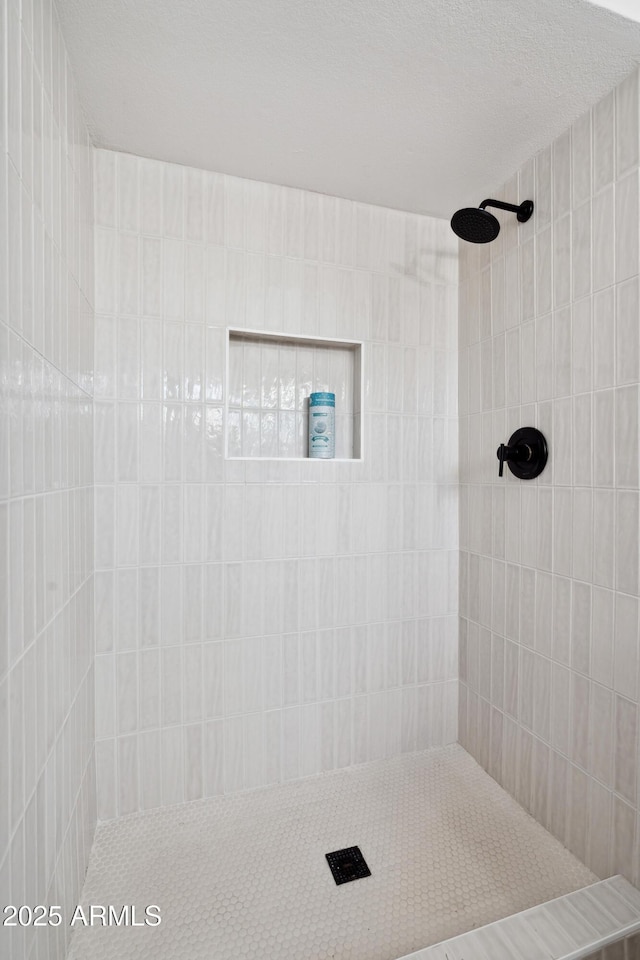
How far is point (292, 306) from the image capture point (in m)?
1.52

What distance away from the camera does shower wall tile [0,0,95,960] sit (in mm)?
689

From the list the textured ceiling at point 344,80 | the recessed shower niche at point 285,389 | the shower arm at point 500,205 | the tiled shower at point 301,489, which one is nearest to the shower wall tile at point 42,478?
the tiled shower at point 301,489

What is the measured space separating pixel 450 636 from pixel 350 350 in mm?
1123

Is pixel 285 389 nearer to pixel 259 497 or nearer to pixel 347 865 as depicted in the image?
pixel 259 497

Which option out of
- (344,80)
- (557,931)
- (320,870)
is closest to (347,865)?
(320,870)

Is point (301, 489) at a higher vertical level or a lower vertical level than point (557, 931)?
higher

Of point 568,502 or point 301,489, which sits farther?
point 301,489

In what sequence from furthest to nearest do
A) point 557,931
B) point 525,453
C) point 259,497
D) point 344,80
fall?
point 259,497 < point 525,453 < point 344,80 < point 557,931

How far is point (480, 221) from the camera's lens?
1252mm

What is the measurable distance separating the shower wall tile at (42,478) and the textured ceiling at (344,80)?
0.14 meters

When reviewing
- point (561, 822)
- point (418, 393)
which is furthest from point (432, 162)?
point (561, 822)

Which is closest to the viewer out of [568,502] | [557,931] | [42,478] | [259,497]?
[42,478]

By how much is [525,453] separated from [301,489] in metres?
0.70

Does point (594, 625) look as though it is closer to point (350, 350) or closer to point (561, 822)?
point (561, 822)
